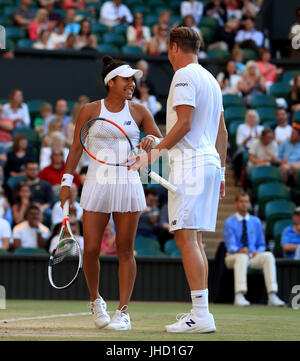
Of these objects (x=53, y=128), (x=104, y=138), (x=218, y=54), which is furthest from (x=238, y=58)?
(x=104, y=138)

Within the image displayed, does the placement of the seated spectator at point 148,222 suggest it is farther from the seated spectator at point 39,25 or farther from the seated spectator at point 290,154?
the seated spectator at point 39,25

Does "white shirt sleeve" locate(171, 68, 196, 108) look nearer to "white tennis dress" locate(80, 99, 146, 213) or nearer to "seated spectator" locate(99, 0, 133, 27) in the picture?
"white tennis dress" locate(80, 99, 146, 213)

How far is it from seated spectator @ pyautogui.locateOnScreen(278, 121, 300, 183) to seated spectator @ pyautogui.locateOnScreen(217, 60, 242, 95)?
7.03 feet

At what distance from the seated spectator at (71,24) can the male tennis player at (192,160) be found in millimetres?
10909

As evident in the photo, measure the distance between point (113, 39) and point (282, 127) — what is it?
433 cm

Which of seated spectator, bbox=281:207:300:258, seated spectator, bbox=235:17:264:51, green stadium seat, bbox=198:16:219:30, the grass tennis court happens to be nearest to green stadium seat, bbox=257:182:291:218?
seated spectator, bbox=281:207:300:258

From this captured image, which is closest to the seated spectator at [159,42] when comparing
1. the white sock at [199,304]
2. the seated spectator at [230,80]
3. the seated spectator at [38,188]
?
the seated spectator at [230,80]

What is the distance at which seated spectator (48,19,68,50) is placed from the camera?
15.5 metres

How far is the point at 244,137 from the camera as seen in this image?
13.1 meters

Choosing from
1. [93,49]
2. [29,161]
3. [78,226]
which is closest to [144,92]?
[93,49]

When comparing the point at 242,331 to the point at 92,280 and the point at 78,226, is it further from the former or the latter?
the point at 78,226

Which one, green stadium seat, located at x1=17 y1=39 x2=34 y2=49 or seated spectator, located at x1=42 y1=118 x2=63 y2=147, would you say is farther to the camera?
Result: green stadium seat, located at x1=17 y1=39 x2=34 y2=49

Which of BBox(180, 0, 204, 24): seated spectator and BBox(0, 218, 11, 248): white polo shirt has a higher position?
BBox(180, 0, 204, 24): seated spectator

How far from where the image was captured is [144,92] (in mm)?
14000
